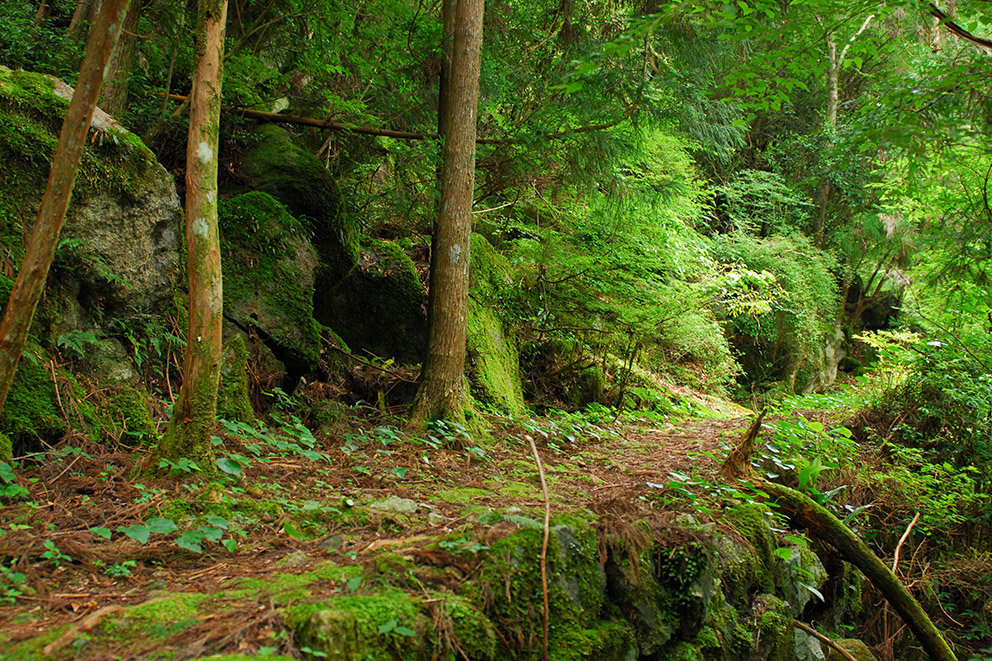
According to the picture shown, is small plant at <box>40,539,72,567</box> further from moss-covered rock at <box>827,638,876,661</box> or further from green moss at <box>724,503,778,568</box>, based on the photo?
moss-covered rock at <box>827,638,876,661</box>

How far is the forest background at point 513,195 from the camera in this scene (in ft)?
15.7

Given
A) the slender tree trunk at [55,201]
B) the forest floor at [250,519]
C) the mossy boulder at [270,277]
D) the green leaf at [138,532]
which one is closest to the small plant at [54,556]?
the forest floor at [250,519]

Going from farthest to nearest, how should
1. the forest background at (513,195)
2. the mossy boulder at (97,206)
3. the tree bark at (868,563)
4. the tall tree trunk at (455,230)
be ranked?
the tall tree trunk at (455,230) → the forest background at (513,195) → the tree bark at (868,563) → the mossy boulder at (97,206)

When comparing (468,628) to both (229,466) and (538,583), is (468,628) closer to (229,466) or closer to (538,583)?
(538,583)

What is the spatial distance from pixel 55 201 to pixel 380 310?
430 centimetres

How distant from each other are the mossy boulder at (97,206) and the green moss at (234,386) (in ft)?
2.02

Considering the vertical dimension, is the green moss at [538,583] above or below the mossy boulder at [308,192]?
below

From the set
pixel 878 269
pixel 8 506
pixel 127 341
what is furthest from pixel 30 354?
pixel 878 269

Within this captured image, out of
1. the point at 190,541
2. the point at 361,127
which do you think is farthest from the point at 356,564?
the point at 361,127

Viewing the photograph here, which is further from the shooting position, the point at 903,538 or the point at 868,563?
the point at 903,538

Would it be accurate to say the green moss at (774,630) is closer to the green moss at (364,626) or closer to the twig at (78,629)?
the green moss at (364,626)

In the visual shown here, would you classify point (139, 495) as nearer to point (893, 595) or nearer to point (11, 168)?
point (11, 168)

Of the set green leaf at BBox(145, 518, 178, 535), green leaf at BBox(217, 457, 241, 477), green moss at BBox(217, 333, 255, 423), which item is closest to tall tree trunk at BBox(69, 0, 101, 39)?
green moss at BBox(217, 333, 255, 423)

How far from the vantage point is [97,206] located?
13.9ft
